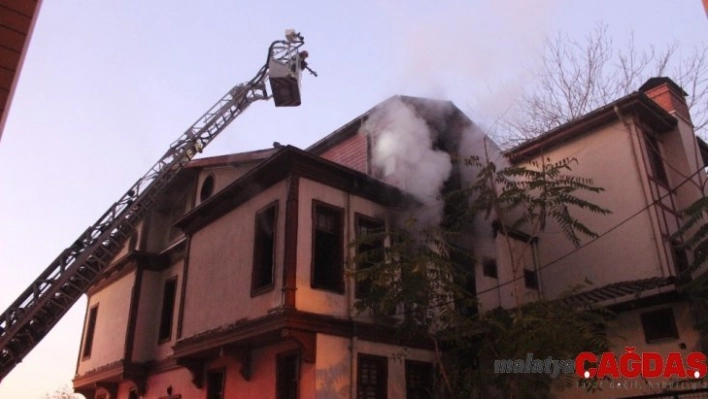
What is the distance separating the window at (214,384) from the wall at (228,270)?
3.92ft

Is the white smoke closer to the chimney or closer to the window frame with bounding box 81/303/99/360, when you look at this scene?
the chimney

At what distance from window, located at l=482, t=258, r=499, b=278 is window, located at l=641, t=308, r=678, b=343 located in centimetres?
414

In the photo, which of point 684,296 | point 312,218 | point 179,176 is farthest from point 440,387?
point 179,176

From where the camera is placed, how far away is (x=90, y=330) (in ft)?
69.2

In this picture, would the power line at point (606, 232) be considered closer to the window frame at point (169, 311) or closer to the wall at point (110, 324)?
the window frame at point (169, 311)

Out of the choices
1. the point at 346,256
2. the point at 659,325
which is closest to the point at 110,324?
the point at 346,256

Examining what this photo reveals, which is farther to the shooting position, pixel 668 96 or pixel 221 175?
pixel 221 175

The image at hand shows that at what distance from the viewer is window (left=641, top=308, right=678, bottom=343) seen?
1220cm

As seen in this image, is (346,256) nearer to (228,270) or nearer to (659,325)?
(228,270)

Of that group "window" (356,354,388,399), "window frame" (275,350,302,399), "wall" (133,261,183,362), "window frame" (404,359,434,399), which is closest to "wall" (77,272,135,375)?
"wall" (133,261,183,362)

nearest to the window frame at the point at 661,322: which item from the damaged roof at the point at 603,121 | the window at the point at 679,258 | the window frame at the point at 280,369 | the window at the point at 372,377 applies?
the window at the point at 679,258

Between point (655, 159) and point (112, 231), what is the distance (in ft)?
51.4

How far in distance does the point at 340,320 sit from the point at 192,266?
574cm

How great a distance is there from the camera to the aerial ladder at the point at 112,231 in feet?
45.3
